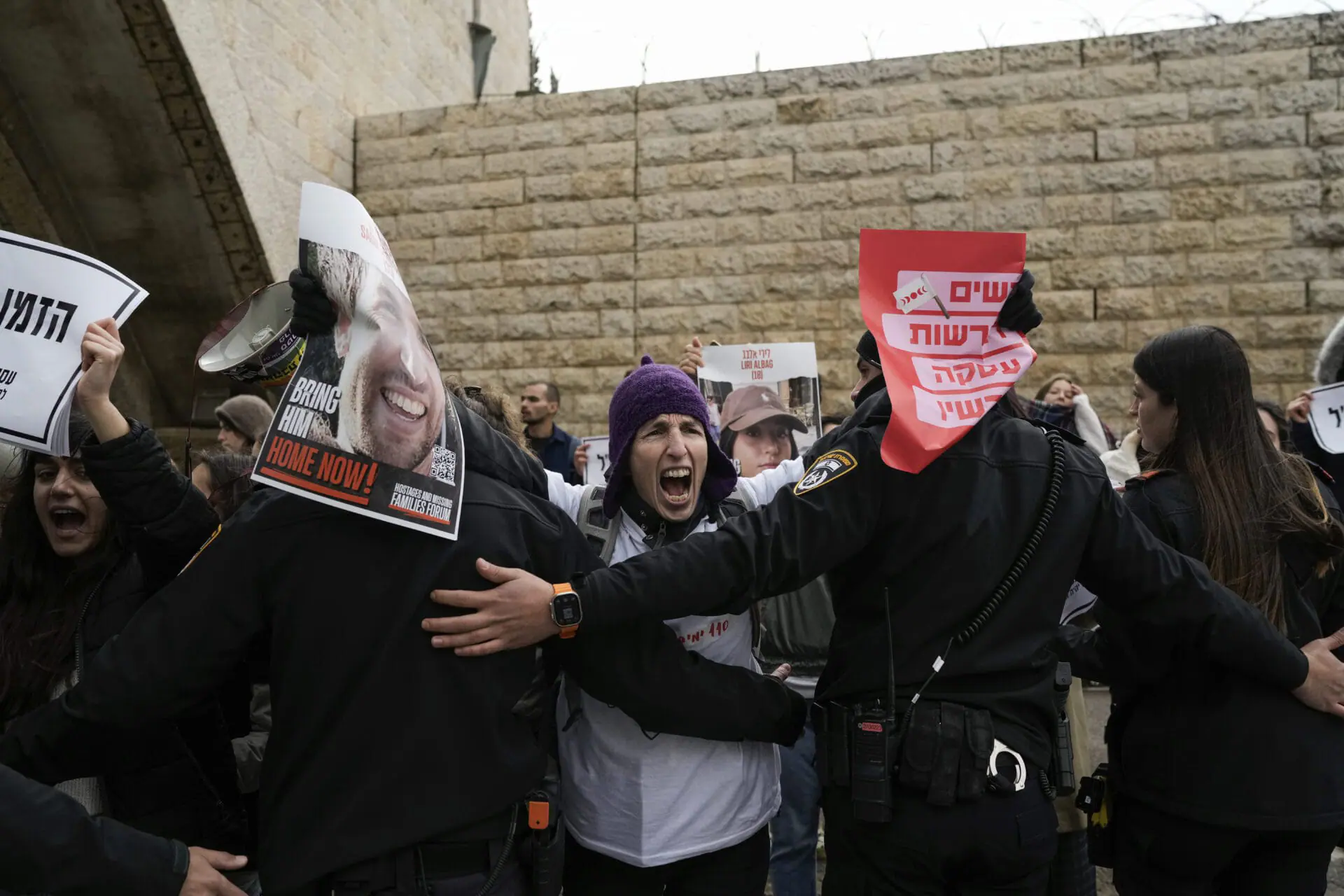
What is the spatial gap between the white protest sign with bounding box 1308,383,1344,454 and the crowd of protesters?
1307 millimetres

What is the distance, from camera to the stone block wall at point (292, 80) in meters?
8.85

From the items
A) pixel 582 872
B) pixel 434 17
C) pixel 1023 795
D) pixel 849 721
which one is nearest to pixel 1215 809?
pixel 1023 795

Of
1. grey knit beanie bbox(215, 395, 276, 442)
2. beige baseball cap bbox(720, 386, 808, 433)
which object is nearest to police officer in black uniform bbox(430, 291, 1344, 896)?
beige baseball cap bbox(720, 386, 808, 433)

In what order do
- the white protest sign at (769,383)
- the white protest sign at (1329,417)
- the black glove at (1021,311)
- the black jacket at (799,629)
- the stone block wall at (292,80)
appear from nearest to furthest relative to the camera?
the black glove at (1021,311), the black jacket at (799,629), the white protest sign at (1329,417), the white protest sign at (769,383), the stone block wall at (292,80)

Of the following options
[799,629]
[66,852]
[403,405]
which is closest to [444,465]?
[403,405]

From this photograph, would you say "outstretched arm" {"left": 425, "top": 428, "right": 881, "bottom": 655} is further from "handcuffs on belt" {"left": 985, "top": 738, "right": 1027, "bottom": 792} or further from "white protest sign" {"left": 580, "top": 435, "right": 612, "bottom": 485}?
"white protest sign" {"left": 580, "top": 435, "right": 612, "bottom": 485}

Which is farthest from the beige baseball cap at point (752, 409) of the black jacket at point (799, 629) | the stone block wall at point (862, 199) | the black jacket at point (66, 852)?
the stone block wall at point (862, 199)

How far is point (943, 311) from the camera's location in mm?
2305

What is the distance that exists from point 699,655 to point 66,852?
4.21 feet

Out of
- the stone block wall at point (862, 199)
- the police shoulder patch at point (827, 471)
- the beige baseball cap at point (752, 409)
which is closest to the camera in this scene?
the police shoulder patch at point (827, 471)

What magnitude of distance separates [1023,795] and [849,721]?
400 mm

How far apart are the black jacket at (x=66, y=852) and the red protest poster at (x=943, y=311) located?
5.60 feet

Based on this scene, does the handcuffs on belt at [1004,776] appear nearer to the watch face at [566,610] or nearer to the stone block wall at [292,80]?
the watch face at [566,610]

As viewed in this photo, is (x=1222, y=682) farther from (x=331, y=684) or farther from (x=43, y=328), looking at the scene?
(x=43, y=328)
